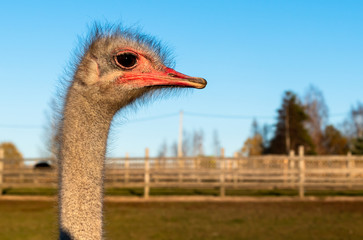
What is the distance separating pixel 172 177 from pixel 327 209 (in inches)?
223

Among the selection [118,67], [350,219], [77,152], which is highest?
[118,67]

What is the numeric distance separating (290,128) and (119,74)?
139ft

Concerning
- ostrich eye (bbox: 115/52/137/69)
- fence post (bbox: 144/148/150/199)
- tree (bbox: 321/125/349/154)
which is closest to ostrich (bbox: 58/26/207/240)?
ostrich eye (bbox: 115/52/137/69)

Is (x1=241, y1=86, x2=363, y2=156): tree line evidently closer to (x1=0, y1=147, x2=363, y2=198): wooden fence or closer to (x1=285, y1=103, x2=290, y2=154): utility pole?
(x1=285, y1=103, x2=290, y2=154): utility pole

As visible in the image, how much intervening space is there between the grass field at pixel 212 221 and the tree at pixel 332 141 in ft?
112

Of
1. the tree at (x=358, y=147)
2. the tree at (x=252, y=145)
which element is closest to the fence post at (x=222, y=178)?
the tree at (x=358, y=147)

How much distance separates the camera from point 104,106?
219cm

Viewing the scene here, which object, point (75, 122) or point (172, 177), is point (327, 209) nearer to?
point (172, 177)

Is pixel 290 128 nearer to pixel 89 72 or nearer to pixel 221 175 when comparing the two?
pixel 221 175

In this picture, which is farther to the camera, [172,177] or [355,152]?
[355,152]

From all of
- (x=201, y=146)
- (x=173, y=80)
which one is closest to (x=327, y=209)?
(x=173, y=80)

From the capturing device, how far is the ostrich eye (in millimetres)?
2219

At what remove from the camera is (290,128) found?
43.6 m

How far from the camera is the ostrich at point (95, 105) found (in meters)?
2.03
